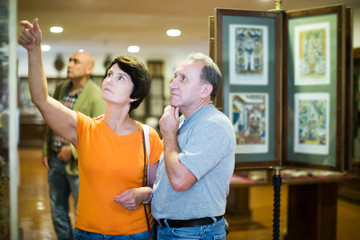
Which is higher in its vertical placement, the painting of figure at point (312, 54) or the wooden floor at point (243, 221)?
the painting of figure at point (312, 54)

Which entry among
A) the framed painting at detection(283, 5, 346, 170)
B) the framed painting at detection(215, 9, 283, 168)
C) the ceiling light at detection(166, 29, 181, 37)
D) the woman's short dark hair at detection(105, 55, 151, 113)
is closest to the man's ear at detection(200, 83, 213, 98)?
the woman's short dark hair at detection(105, 55, 151, 113)

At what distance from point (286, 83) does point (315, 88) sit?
189 millimetres

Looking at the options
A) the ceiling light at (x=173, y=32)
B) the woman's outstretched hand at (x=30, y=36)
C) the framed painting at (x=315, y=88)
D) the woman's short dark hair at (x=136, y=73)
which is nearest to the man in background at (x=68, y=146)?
the woman's short dark hair at (x=136, y=73)

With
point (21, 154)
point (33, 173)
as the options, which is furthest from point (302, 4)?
point (21, 154)

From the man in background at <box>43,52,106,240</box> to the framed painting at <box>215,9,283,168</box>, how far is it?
3.76ft

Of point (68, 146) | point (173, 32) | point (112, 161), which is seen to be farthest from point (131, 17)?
point (112, 161)

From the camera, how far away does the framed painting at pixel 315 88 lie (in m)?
2.51

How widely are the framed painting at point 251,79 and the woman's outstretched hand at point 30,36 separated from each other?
1.22 m

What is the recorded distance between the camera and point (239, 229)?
4.80 metres

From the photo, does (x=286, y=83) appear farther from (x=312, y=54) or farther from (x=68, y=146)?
(x=68, y=146)

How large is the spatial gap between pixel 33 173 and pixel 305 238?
19.5ft

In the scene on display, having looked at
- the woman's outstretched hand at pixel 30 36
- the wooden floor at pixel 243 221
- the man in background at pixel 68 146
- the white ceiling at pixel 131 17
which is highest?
the white ceiling at pixel 131 17

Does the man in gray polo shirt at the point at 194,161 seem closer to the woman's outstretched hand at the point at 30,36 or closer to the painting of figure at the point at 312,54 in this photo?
the woman's outstretched hand at the point at 30,36

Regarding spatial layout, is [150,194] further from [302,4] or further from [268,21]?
[302,4]
